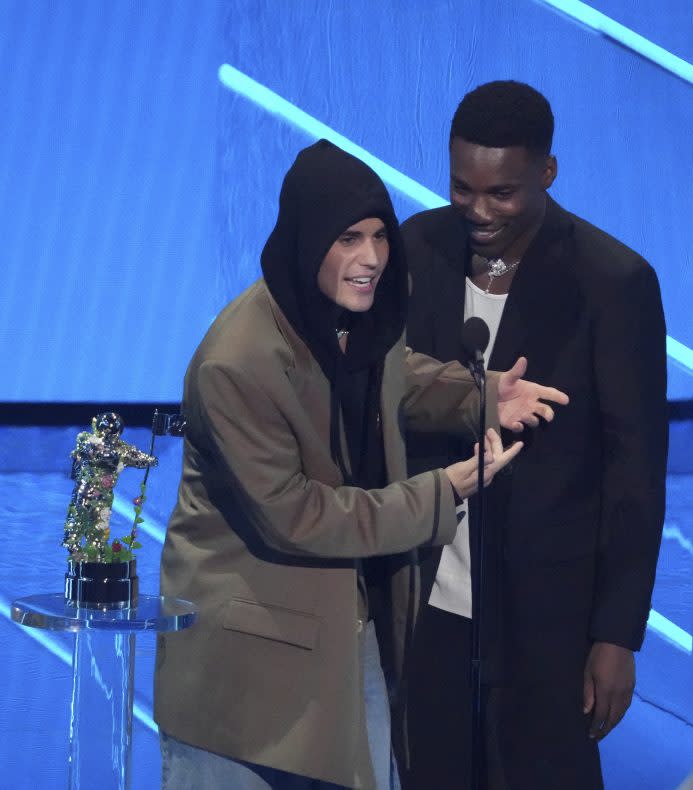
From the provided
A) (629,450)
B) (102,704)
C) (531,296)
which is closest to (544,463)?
(629,450)

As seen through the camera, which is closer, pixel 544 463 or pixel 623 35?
pixel 544 463

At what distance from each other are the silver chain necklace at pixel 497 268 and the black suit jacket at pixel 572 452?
5 centimetres

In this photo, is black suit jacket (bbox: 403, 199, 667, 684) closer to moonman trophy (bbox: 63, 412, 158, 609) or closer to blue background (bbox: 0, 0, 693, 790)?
moonman trophy (bbox: 63, 412, 158, 609)

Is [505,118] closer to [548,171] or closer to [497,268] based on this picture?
[548,171]

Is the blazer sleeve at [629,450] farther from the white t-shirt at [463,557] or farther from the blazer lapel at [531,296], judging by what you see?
the white t-shirt at [463,557]

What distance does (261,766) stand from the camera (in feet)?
7.09

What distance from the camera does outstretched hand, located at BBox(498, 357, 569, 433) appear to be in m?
2.27

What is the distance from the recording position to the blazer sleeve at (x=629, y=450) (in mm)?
2371

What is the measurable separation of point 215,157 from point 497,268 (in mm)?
1306

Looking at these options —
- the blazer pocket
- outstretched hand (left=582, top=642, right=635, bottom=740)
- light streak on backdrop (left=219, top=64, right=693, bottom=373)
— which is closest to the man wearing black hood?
the blazer pocket

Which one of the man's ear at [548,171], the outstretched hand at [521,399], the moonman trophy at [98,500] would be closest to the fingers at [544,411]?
the outstretched hand at [521,399]

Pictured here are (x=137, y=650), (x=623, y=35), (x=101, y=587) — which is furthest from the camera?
(x=137, y=650)

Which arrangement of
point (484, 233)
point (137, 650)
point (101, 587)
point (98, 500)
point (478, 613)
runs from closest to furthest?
point (478, 613), point (101, 587), point (98, 500), point (484, 233), point (137, 650)

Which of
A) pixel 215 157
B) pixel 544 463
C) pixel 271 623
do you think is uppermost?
pixel 215 157
